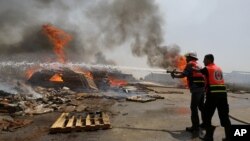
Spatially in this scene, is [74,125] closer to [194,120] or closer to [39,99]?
[194,120]

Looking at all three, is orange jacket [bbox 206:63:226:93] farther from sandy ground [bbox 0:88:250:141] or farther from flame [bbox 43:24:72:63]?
flame [bbox 43:24:72:63]

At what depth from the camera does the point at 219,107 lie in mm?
5988

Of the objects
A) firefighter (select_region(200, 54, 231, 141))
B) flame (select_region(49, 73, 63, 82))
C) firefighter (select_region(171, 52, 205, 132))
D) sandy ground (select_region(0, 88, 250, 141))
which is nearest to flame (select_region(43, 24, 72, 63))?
flame (select_region(49, 73, 63, 82))

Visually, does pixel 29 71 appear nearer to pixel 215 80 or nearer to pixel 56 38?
pixel 56 38

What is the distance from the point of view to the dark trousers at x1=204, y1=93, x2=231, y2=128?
5.92m

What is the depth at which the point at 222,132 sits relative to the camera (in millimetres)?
7207

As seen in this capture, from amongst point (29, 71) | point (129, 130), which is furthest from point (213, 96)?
point (29, 71)

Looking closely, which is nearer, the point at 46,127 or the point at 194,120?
the point at 194,120

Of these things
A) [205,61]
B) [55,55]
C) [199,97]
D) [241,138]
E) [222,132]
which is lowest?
[222,132]

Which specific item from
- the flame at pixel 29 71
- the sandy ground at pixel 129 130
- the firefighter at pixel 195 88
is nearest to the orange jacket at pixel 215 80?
the firefighter at pixel 195 88

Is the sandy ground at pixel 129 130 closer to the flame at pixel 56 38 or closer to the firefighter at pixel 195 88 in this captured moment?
the firefighter at pixel 195 88

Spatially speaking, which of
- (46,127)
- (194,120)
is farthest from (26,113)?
(194,120)

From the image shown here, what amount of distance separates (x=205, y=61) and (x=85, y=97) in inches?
413

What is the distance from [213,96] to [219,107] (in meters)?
0.27
